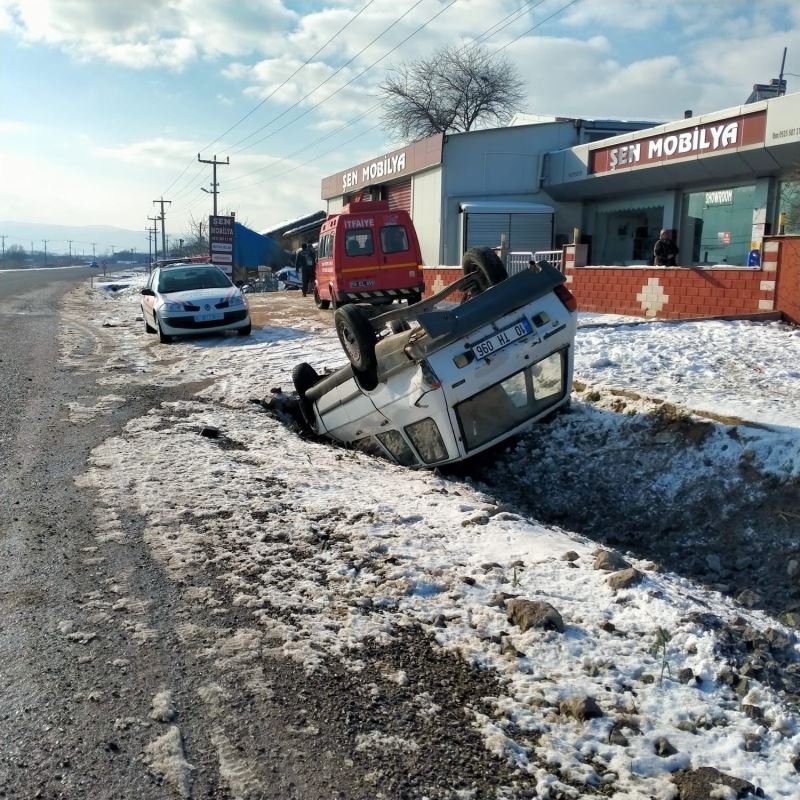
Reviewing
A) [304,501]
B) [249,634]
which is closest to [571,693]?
[249,634]

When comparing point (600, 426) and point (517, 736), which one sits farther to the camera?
point (600, 426)

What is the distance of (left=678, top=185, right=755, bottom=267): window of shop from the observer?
20172 mm

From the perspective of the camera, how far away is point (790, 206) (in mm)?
18547

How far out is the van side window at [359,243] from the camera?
1873 centimetres

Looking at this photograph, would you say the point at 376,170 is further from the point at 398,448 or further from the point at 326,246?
the point at 398,448

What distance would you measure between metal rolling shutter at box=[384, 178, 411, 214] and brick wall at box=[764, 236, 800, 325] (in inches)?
773

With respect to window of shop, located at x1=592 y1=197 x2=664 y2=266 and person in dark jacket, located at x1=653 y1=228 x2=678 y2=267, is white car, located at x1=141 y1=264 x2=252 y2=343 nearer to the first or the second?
person in dark jacket, located at x1=653 y1=228 x2=678 y2=267

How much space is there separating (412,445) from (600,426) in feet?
7.60

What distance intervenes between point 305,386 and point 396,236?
10398 millimetres

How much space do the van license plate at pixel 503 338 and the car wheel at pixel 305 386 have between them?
2706 mm

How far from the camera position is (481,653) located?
3.76 meters

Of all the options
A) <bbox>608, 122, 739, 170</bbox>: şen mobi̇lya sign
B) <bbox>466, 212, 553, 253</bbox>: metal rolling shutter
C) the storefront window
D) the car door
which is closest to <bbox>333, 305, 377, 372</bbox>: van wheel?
the car door

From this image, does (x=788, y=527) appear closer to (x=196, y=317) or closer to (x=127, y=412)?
(x=127, y=412)

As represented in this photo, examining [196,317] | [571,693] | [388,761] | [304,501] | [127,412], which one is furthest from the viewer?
[196,317]
